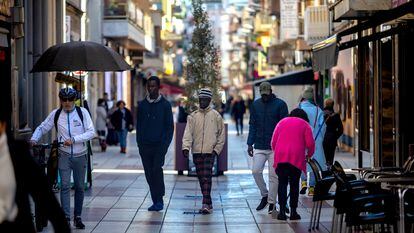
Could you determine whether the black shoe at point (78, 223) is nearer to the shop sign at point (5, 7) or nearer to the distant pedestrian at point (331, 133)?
the shop sign at point (5, 7)

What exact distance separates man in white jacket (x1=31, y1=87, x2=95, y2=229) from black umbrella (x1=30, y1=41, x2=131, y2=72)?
1.85 metres

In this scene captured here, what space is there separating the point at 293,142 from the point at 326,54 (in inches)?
63.0

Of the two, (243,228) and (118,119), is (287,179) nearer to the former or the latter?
(243,228)

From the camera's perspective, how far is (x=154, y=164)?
48.4 ft

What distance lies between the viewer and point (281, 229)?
42.4ft

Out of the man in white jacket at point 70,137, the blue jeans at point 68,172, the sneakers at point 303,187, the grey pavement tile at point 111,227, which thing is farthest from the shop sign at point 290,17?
the blue jeans at point 68,172

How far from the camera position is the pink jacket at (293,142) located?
1357 centimetres

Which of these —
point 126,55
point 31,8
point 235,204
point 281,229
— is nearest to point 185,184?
point 235,204

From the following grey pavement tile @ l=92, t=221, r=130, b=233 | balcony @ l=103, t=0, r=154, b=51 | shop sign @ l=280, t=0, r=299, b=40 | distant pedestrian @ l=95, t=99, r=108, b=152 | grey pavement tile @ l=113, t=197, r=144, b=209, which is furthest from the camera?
shop sign @ l=280, t=0, r=299, b=40

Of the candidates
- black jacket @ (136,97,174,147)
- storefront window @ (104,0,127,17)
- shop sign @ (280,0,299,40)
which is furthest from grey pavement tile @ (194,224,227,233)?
shop sign @ (280,0,299,40)

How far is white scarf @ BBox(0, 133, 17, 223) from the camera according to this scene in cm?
546

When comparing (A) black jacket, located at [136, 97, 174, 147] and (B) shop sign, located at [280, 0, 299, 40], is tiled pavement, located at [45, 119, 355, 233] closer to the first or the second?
(A) black jacket, located at [136, 97, 174, 147]

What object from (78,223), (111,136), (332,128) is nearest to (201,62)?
(332,128)

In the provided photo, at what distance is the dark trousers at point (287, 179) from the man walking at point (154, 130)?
6.36ft
